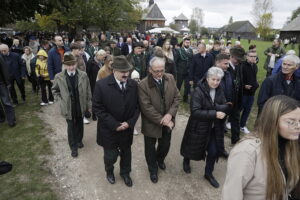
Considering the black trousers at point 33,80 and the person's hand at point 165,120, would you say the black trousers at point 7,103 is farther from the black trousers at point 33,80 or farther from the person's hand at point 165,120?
the person's hand at point 165,120

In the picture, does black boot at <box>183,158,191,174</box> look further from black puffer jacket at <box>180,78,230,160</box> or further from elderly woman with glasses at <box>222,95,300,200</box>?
elderly woman with glasses at <box>222,95,300,200</box>

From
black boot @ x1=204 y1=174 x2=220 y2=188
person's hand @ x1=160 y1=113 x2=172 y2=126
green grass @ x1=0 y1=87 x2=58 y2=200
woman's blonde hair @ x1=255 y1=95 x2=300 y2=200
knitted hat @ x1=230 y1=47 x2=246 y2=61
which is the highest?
knitted hat @ x1=230 y1=47 x2=246 y2=61

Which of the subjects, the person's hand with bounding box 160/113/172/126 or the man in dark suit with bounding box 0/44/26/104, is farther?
the man in dark suit with bounding box 0/44/26/104

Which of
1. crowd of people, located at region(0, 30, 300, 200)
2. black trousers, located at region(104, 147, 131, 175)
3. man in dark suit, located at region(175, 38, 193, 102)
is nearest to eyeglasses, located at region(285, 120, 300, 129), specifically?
crowd of people, located at region(0, 30, 300, 200)

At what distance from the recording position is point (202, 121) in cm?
348

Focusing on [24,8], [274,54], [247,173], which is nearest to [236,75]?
[247,173]

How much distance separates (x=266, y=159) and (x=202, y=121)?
1827 millimetres

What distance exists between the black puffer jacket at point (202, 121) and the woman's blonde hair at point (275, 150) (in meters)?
1.58

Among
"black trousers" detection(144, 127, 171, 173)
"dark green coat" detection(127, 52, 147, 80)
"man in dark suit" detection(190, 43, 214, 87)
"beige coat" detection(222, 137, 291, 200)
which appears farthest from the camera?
"dark green coat" detection(127, 52, 147, 80)

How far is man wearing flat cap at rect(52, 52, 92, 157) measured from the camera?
4.37 m

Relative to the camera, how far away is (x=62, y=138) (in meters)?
5.49

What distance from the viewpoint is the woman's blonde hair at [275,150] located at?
165 centimetres

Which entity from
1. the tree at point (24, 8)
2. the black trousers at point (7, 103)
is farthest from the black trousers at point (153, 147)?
the tree at point (24, 8)

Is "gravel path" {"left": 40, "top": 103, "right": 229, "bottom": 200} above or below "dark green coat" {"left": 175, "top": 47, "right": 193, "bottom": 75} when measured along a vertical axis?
below
